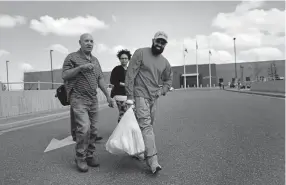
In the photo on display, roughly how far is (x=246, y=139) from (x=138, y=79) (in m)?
2.94

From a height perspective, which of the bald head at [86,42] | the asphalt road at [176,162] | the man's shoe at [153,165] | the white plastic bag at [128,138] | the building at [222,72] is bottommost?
the asphalt road at [176,162]

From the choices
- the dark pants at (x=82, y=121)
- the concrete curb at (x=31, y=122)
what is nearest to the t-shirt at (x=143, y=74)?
the dark pants at (x=82, y=121)

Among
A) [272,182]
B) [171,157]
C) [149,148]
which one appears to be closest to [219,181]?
[272,182]

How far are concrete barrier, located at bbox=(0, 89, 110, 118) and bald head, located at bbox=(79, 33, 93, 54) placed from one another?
695 cm

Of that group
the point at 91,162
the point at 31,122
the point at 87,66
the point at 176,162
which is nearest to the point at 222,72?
the point at 31,122

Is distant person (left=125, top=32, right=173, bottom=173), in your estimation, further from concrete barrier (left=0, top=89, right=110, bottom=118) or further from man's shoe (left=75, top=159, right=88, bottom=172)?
concrete barrier (left=0, top=89, right=110, bottom=118)

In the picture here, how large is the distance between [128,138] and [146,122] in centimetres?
31

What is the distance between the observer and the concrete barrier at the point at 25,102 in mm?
9880

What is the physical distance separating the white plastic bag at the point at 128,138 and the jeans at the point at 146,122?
0.29ft

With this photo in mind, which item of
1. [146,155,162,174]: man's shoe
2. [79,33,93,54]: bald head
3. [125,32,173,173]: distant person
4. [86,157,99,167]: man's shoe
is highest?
[79,33,93,54]: bald head

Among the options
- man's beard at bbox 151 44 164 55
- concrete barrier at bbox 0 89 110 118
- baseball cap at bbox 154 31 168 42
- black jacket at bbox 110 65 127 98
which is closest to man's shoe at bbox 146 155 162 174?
man's beard at bbox 151 44 164 55

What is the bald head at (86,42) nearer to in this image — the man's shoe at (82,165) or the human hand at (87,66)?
the human hand at (87,66)

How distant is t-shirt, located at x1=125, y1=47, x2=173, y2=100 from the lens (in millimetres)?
3695

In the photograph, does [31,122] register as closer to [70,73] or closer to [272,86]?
[70,73]
